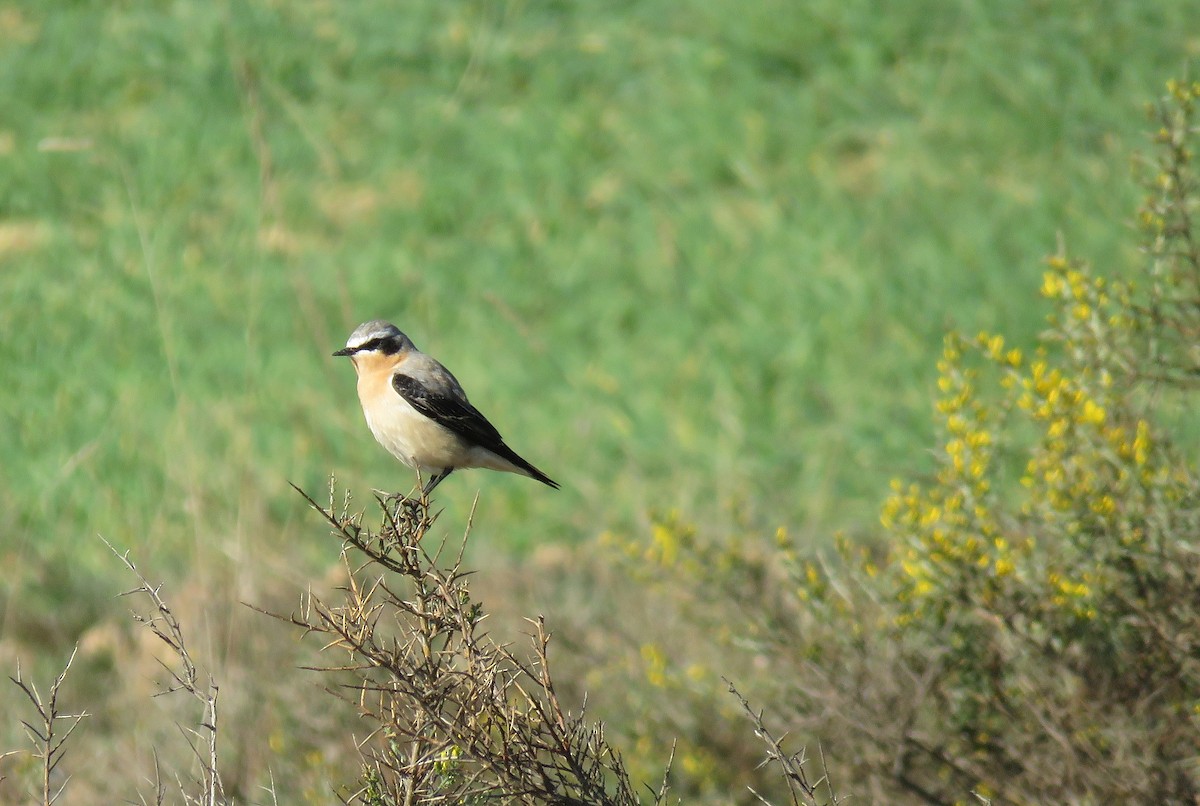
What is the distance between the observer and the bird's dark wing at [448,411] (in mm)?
4781

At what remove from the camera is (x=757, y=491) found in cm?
824

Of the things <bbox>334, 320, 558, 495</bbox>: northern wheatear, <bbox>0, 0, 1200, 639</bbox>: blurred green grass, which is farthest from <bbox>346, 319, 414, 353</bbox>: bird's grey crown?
<bbox>0, 0, 1200, 639</bbox>: blurred green grass

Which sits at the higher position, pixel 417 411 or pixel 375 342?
pixel 375 342

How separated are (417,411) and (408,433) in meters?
0.07

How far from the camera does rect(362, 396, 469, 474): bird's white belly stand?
4742mm

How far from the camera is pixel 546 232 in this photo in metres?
11.3

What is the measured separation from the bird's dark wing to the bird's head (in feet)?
0.31

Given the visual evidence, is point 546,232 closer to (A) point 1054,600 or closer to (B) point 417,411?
(B) point 417,411

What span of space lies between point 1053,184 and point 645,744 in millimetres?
6643

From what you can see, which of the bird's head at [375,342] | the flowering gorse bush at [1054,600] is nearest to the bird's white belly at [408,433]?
the bird's head at [375,342]

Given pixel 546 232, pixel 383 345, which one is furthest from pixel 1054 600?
pixel 546 232

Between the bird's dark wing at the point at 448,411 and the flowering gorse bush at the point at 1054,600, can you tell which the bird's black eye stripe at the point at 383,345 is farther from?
the flowering gorse bush at the point at 1054,600

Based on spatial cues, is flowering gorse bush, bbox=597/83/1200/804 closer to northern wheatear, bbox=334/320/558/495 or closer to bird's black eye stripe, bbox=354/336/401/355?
northern wheatear, bbox=334/320/558/495

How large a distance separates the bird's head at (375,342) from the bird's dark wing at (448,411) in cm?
9
